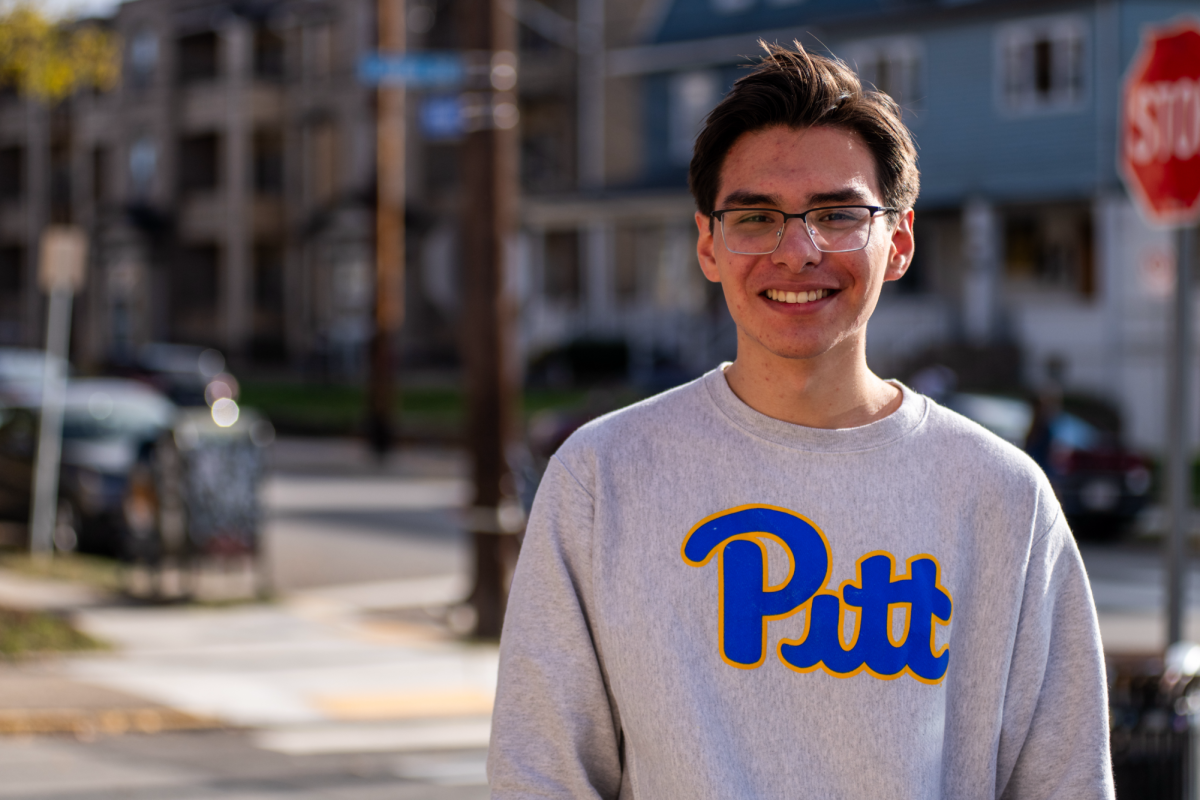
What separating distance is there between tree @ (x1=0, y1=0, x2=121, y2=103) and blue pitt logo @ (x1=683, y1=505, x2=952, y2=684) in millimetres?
11211

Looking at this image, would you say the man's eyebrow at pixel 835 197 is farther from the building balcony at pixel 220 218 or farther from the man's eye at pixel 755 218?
the building balcony at pixel 220 218

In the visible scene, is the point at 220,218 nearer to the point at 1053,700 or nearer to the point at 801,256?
the point at 801,256

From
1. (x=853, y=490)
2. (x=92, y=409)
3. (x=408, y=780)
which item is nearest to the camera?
(x=853, y=490)

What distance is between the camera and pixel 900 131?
222 cm

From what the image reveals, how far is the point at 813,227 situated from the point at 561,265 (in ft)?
124

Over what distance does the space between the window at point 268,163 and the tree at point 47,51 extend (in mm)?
34575

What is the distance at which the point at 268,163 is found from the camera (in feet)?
155

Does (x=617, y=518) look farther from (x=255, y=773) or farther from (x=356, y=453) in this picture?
(x=356, y=453)

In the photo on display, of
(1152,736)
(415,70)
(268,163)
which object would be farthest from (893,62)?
(1152,736)

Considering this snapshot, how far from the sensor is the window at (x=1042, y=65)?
91.1ft

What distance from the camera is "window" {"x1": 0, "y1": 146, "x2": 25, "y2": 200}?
56.4 m

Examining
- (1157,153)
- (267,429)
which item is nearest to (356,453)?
(267,429)

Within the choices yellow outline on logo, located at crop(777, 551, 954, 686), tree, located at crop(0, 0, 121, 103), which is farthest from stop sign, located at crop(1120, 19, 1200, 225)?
tree, located at crop(0, 0, 121, 103)

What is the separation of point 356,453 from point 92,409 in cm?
1072
